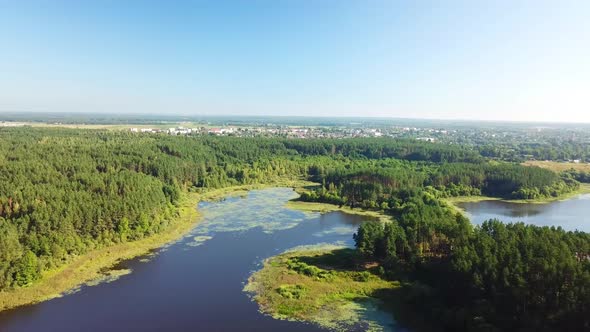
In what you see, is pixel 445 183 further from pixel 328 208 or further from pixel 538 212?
pixel 328 208

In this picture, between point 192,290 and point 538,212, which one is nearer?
point 192,290

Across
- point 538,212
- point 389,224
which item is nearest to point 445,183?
point 538,212

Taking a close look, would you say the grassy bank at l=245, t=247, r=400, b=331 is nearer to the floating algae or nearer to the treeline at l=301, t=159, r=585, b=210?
the floating algae

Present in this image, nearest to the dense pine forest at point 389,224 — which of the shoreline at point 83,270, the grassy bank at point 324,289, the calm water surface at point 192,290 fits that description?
the shoreline at point 83,270

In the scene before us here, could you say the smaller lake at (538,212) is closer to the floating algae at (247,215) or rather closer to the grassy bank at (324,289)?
the floating algae at (247,215)

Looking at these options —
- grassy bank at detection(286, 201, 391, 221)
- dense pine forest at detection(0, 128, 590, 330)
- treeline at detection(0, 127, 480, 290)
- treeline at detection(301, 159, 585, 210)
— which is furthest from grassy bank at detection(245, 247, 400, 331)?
treeline at detection(301, 159, 585, 210)

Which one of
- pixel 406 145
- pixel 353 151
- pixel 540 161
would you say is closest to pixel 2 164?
pixel 353 151
